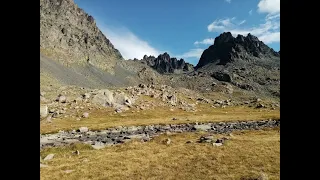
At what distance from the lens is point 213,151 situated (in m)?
33.3

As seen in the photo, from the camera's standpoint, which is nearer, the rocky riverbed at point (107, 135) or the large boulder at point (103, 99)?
the rocky riverbed at point (107, 135)

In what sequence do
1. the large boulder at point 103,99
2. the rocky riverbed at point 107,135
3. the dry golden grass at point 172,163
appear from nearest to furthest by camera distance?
the dry golden grass at point 172,163
the rocky riverbed at point 107,135
the large boulder at point 103,99

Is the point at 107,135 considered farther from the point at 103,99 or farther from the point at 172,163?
the point at 103,99

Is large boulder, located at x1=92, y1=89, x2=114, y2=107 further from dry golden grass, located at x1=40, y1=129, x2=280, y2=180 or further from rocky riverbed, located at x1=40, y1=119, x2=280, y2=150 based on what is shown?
dry golden grass, located at x1=40, y1=129, x2=280, y2=180

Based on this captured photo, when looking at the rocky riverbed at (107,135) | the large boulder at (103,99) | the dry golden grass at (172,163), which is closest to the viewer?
the dry golden grass at (172,163)

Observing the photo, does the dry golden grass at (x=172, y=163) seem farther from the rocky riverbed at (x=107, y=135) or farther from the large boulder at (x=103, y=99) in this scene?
the large boulder at (x=103, y=99)

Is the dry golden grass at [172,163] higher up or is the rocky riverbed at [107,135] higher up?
the dry golden grass at [172,163]

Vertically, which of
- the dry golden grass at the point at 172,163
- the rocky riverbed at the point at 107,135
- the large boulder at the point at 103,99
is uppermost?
the large boulder at the point at 103,99

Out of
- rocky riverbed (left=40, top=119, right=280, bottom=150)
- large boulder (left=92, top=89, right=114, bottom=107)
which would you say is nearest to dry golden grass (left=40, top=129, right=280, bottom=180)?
rocky riverbed (left=40, top=119, right=280, bottom=150)

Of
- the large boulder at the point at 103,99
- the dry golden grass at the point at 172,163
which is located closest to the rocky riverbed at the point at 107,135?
the dry golden grass at the point at 172,163

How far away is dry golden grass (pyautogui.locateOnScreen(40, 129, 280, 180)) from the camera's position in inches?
977

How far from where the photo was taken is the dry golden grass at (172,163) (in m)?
24.8
